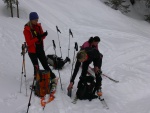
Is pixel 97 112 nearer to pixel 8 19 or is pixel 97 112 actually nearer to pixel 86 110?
pixel 86 110

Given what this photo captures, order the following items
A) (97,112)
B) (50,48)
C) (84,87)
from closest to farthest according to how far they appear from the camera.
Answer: (97,112)
(84,87)
(50,48)

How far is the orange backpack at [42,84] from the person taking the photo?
763cm

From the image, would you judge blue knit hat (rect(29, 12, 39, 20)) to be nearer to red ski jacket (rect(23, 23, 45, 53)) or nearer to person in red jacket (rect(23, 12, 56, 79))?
person in red jacket (rect(23, 12, 56, 79))

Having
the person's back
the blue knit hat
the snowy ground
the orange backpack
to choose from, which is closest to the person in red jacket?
the blue knit hat

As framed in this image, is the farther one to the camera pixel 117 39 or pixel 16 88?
pixel 117 39

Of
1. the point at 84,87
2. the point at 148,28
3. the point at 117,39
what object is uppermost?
the point at 84,87

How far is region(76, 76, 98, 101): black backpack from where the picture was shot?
765 cm

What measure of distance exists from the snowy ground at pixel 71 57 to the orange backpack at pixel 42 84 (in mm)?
300

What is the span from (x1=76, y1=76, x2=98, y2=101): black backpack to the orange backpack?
972 mm

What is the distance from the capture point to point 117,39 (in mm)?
14969

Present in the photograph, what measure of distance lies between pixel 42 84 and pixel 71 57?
4757 millimetres

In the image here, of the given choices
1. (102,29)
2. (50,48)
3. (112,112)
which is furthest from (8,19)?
(112,112)

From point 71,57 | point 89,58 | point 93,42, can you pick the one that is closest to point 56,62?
point 71,57

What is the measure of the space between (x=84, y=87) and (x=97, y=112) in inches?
36.8
